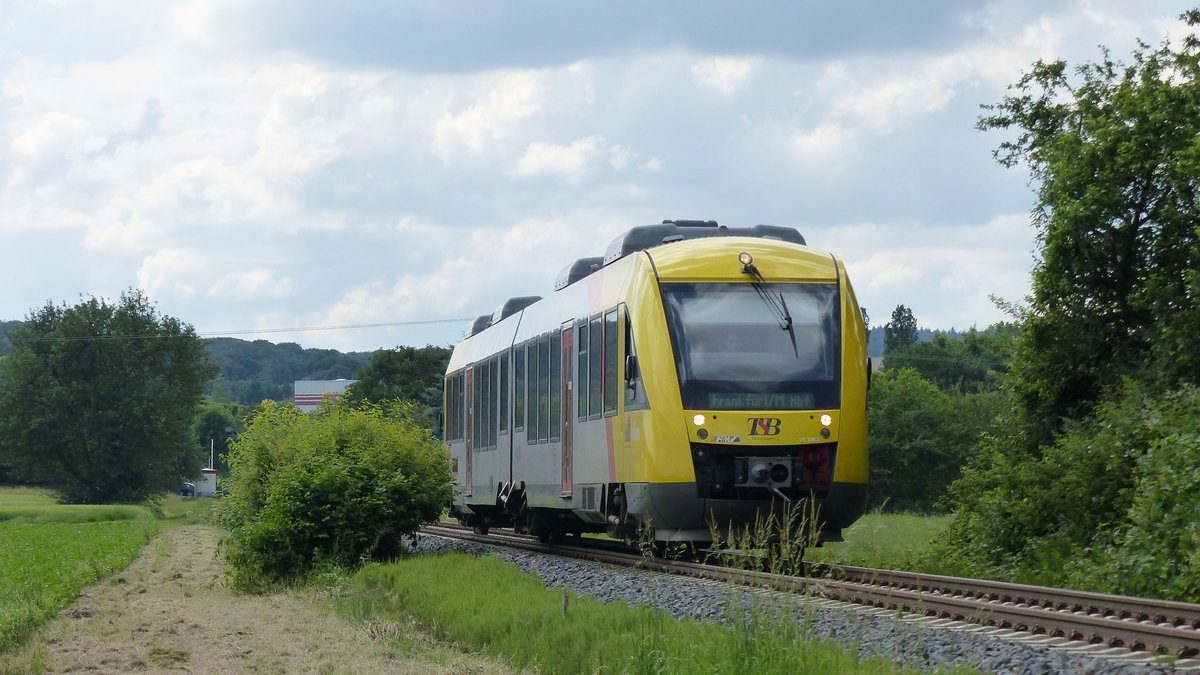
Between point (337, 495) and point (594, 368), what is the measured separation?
18.1ft

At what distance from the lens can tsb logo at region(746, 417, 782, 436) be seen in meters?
16.2

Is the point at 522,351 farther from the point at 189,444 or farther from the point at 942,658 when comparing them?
the point at 189,444

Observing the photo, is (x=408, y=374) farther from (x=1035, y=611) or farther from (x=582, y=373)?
(x=1035, y=611)

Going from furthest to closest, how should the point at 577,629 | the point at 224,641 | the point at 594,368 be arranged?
1. the point at 594,368
2. the point at 224,641
3. the point at 577,629

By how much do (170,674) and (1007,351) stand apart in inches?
592

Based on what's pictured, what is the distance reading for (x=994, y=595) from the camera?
1301 cm

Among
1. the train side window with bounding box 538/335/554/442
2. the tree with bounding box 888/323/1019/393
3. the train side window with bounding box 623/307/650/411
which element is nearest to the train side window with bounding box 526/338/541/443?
the train side window with bounding box 538/335/554/442

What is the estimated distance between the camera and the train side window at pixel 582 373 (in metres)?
19.1

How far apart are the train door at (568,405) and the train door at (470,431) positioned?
305 inches

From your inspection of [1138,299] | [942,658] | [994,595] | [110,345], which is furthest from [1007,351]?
[110,345]

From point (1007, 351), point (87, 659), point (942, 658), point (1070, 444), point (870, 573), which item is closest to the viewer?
point (942, 658)

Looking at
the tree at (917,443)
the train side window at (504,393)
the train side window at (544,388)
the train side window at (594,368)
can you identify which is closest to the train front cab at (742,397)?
the train side window at (594,368)

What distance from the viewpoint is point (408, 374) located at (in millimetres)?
101000

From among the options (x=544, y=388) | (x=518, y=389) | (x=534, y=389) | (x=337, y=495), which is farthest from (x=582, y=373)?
(x=337, y=495)
